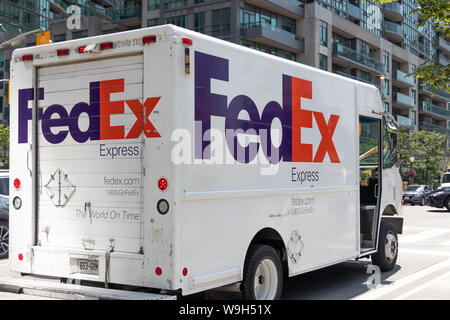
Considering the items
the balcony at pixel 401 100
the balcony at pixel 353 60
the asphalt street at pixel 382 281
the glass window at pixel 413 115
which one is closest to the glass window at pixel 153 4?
the balcony at pixel 353 60

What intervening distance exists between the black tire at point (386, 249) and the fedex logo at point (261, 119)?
2229mm

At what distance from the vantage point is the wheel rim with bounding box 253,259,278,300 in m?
6.64

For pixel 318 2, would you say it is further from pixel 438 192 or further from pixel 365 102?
pixel 365 102

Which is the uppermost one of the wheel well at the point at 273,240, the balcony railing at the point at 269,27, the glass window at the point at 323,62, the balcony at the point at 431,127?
the balcony railing at the point at 269,27

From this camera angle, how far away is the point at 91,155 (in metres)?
6.19

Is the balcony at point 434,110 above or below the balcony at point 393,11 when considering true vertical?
below

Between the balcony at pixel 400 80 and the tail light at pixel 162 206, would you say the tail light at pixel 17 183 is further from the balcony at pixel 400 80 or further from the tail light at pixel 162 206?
the balcony at pixel 400 80

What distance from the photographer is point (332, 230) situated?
320 inches

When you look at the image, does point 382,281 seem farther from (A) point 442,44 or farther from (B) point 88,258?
(A) point 442,44

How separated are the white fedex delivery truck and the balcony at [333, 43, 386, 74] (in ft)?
157

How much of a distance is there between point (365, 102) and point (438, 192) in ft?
70.7

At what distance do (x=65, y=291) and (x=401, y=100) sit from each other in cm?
6827

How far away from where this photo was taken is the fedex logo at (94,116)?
19.0 feet
